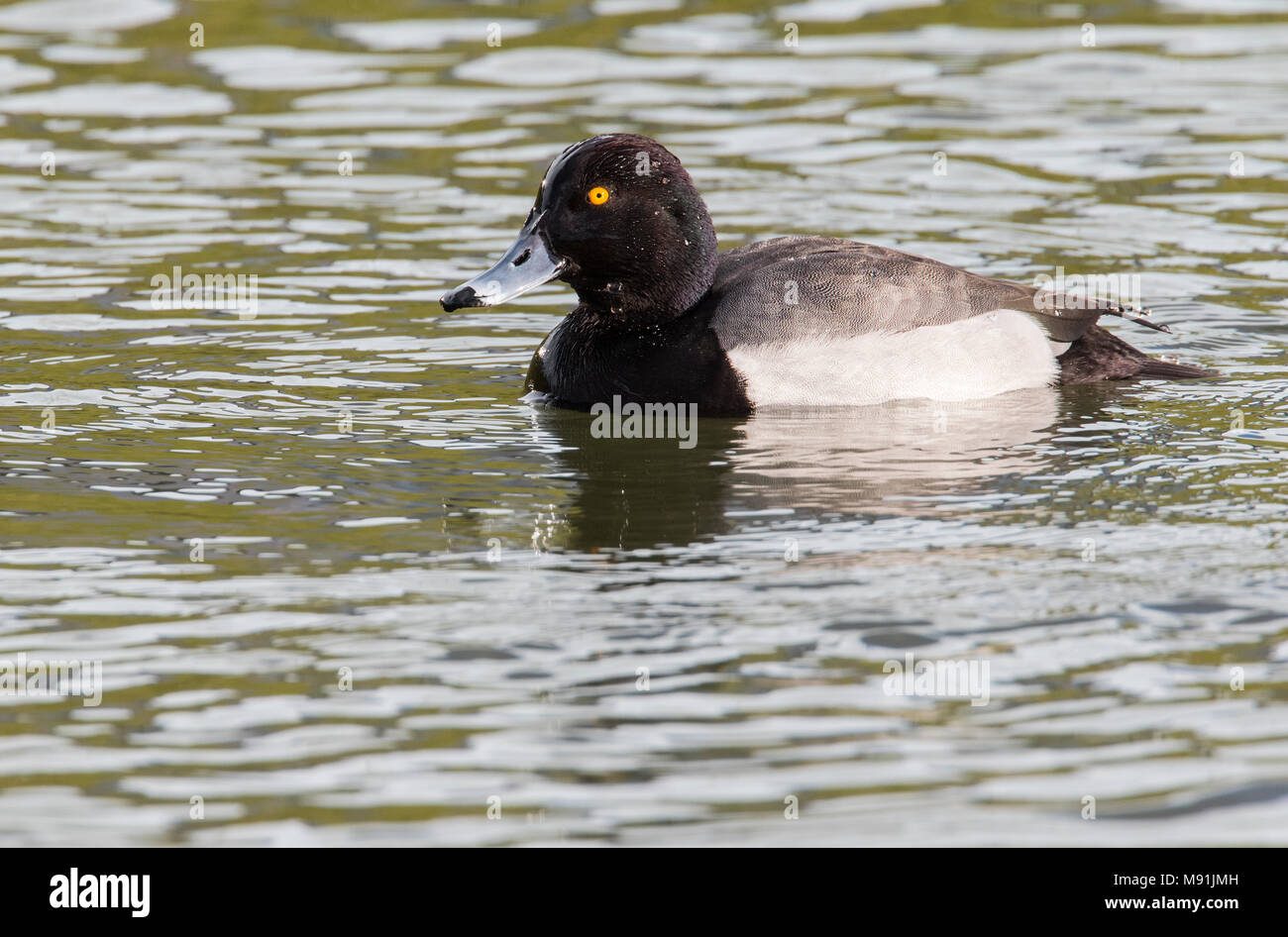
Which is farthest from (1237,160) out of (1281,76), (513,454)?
(513,454)

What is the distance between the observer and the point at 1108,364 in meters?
10.5

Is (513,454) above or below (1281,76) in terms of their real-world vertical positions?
below

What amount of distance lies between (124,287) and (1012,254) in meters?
5.50

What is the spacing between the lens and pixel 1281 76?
16.2 m

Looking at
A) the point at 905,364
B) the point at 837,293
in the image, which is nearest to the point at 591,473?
the point at 837,293

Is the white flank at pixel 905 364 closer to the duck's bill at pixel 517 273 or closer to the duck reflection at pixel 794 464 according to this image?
the duck reflection at pixel 794 464

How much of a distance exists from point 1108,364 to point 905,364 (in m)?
1.35

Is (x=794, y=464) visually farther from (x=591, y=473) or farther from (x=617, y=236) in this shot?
(x=617, y=236)

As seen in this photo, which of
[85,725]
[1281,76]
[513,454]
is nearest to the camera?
[85,725]

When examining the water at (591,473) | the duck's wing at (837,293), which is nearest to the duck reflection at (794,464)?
the water at (591,473)

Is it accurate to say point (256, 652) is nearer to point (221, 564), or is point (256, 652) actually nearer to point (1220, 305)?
point (221, 564)

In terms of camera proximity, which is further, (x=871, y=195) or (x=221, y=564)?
(x=871, y=195)

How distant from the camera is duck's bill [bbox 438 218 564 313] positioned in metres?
9.62

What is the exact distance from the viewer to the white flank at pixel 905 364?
952cm
